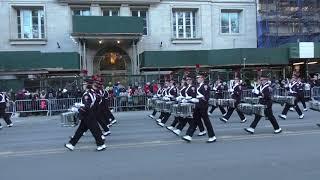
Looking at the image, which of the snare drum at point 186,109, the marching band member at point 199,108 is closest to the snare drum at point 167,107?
the snare drum at point 186,109

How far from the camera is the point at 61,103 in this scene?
26141mm

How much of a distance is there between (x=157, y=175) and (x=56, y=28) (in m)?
26.3

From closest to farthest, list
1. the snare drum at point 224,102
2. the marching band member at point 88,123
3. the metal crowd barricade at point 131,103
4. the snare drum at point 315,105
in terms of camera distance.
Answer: the marching band member at point 88,123 → the snare drum at point 315,105 → the snare drum at point 224,102 → the metal crowd barricade at point 131,103

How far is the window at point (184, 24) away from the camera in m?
36.1

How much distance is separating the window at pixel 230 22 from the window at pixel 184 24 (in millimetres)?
2272

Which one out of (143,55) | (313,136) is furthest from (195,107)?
(143,55)

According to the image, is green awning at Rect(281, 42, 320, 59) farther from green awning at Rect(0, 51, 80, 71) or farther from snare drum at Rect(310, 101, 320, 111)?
snare drum at Rect(310, 101, 320, 111)

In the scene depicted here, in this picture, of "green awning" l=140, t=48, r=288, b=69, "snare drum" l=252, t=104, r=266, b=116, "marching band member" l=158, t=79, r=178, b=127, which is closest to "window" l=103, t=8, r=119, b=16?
"green awning" l=140, t=48, r=288, b=69

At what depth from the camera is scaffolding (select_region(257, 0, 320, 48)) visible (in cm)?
3722

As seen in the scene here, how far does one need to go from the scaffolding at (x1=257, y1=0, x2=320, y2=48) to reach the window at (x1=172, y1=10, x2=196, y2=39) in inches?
193

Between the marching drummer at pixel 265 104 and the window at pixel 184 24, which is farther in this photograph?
the window at pixel 184 24

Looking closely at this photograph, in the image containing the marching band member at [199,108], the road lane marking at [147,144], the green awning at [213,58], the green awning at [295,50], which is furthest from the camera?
the green awning at [295,50]

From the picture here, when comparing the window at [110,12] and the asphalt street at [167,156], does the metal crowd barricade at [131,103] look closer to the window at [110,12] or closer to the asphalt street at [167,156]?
the window at [110,12]

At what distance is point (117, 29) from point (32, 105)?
8.70 meters
